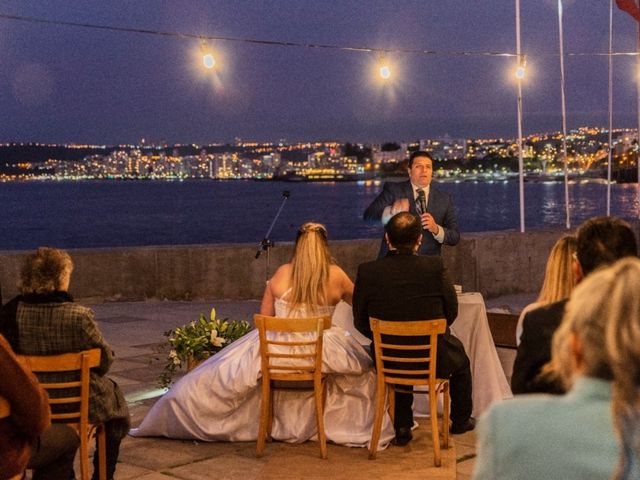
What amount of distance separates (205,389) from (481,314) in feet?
6.10

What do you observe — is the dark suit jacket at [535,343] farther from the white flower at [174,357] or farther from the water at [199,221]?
the water at [199,221]

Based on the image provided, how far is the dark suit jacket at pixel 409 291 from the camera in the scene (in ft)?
19.8

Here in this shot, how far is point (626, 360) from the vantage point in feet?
6.04

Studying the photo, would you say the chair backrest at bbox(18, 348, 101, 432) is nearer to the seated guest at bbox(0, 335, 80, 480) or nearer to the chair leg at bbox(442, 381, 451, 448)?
the seated guest at bbox(0, 335, 80, 480)

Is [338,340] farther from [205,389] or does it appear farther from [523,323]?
[523,323]

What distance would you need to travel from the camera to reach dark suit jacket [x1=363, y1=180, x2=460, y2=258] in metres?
7.69

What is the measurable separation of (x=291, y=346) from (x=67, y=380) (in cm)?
169

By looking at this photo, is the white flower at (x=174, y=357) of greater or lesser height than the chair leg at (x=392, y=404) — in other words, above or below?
above

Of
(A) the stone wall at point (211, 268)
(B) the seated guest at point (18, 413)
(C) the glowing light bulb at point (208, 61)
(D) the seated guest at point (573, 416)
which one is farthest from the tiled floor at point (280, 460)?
(C) the glowing light bulb at point (208, 61)

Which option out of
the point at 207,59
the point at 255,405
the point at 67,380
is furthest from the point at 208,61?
the point at 67,380

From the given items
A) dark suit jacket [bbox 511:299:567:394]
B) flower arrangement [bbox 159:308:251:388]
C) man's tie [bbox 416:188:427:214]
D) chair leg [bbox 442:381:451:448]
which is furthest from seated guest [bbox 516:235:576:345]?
man's tie [bbox 416:188:427:214]

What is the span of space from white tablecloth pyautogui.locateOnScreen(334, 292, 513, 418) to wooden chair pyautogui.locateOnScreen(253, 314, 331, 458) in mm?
791

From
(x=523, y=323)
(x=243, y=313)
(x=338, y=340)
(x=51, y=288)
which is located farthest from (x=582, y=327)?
(x=243, y=313)

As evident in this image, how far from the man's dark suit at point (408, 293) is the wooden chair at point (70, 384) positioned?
5.91 ft
